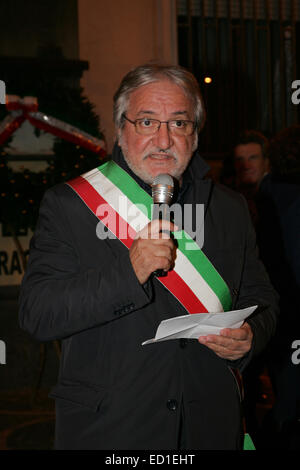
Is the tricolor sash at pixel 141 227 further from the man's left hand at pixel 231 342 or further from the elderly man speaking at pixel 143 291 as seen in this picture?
the man's left hand at pixel 231 342

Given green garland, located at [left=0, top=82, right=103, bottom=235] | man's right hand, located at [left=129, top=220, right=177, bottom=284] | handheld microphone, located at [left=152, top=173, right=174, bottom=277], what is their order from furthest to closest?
green garland, located at [left=0, top=82, right=103, bottom=235] → handheld microphone, located at [left=152, top=173, right=174, bottom=277] → man's right hand, located at [left=129, top=220, right=177, bottom=284]

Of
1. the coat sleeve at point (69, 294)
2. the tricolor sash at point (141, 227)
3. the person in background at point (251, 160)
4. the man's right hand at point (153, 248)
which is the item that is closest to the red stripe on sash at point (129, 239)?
the tricolor sash at point (141, 227)

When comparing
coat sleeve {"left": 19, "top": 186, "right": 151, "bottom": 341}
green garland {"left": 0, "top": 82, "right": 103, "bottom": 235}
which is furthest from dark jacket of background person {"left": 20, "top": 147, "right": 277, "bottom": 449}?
green garland {"left": 0, "top": 82, "right": 103, "bottom": 235}

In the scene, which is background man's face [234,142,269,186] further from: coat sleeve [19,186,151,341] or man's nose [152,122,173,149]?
coat sleeve [19,186,151,341]

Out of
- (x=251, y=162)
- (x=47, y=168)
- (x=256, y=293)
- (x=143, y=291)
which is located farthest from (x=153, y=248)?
(x=47, y=168)

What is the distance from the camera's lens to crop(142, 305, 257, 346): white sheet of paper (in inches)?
48.9

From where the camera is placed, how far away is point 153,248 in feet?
4.00

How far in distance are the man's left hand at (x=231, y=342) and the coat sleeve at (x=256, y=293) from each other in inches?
3.9

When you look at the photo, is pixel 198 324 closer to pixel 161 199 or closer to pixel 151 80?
pixel 161 199

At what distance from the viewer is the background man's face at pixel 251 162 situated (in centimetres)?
367

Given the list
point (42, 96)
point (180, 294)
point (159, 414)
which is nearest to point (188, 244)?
point (180, 294)

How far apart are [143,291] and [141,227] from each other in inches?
11.7

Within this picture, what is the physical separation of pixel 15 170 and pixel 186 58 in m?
2.26

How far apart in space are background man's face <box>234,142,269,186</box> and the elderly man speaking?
205 centimetres
